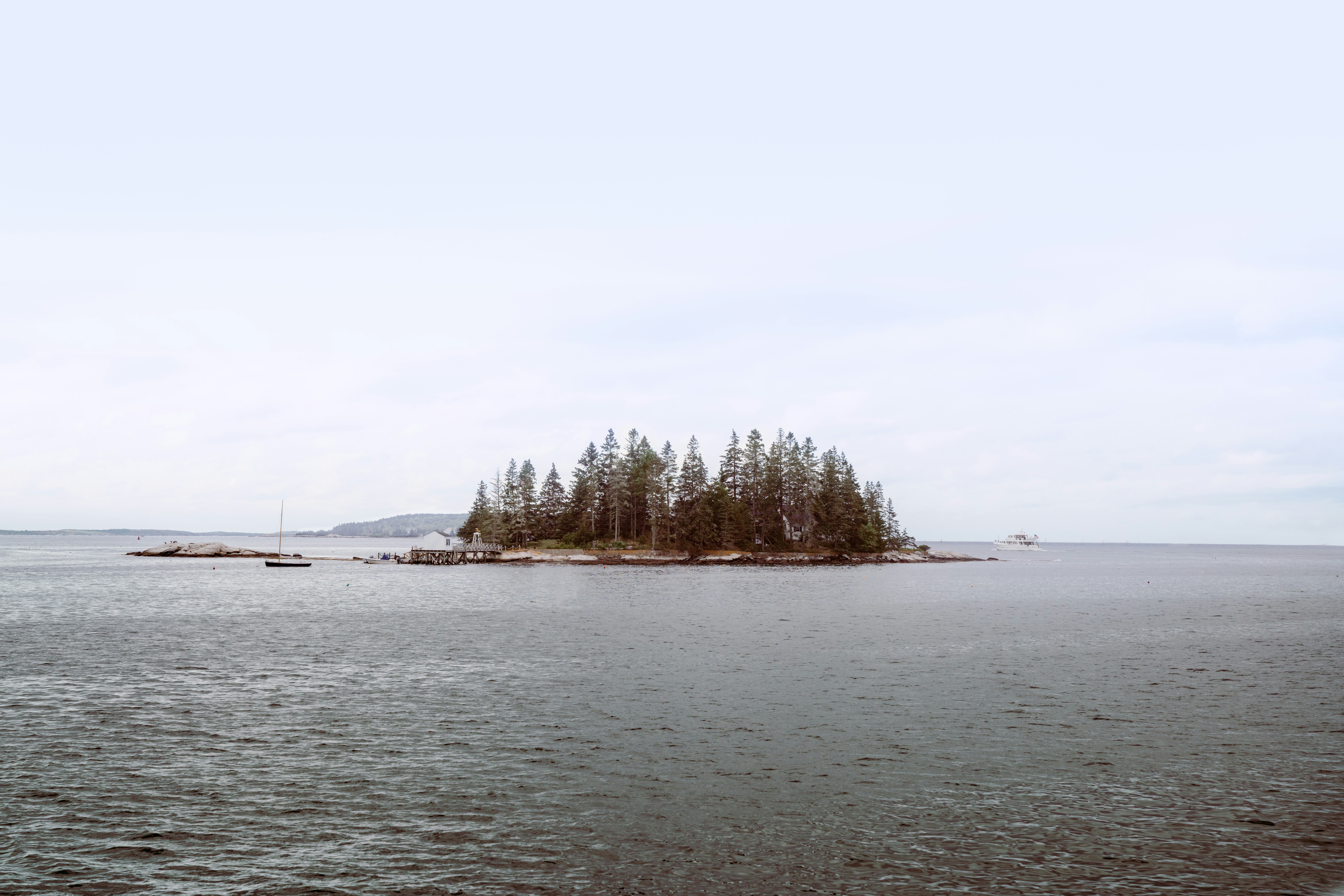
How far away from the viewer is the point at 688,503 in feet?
496

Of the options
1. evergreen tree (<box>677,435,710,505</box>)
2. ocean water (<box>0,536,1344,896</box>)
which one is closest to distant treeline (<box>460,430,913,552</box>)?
evergreen tree (<box>677,435,710,505</box>)

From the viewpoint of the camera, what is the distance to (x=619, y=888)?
13664mm

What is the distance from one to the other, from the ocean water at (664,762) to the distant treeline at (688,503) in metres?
97.8

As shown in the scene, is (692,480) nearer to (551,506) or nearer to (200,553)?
(551,506)

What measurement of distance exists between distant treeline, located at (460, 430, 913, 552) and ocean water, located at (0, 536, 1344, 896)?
321ft

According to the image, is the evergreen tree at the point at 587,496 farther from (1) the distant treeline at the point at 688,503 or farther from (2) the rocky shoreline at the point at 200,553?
(2) the rocky shoreline at the point at 200,553

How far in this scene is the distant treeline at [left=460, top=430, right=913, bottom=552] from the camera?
150 metres

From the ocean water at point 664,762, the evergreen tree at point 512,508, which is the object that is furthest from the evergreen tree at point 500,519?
the ocean water at point 664,762

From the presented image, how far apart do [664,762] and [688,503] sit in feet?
426

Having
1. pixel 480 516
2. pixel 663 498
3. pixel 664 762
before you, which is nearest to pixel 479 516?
pixel 480 516

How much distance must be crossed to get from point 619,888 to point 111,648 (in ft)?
131

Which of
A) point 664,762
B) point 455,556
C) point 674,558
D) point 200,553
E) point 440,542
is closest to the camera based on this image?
point 664,762

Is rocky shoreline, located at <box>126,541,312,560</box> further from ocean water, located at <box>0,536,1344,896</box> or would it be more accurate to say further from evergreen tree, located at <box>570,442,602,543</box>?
ocean water, located at <box>0,536,1344,896</box>

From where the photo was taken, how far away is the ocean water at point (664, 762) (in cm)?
1452
